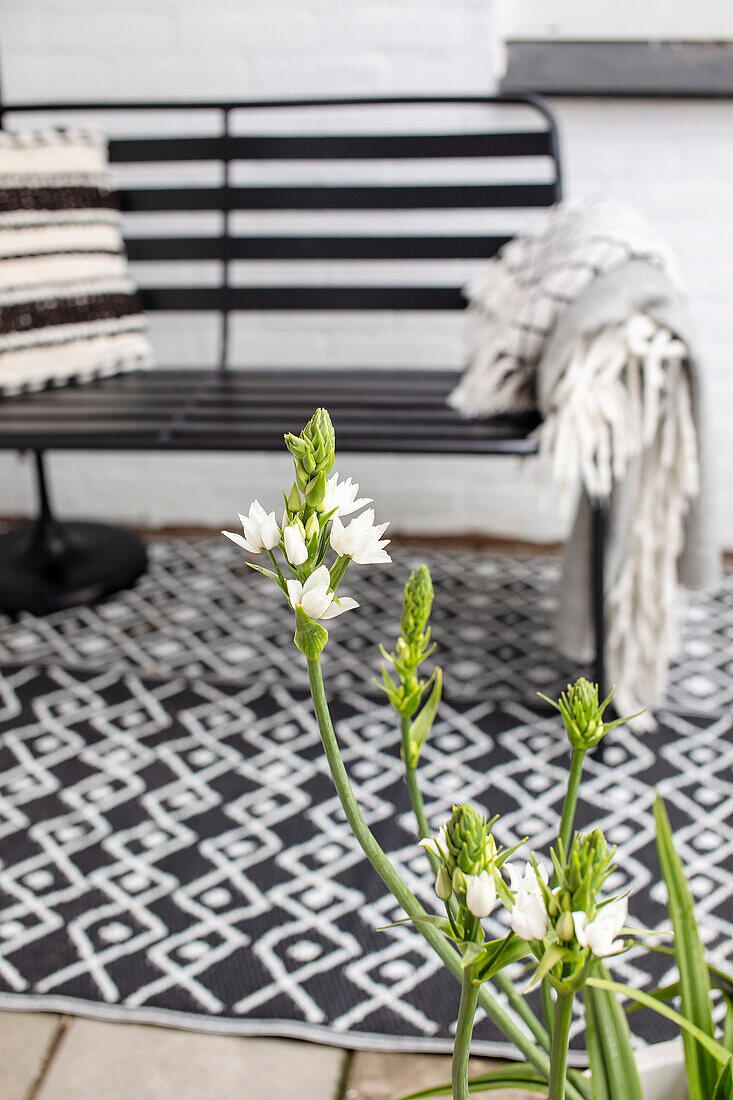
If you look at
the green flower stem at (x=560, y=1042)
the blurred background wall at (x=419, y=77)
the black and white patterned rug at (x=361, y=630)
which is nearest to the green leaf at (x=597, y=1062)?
the green flower stem at (x=560, y=1042)

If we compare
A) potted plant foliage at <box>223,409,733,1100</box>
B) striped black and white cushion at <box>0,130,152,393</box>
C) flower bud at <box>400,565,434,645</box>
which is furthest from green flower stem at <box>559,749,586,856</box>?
striped black and white cushion at <box>0,130,152,393</box>

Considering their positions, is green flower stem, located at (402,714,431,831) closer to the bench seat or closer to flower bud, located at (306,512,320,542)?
flower bud, located at (306,512,320,542)

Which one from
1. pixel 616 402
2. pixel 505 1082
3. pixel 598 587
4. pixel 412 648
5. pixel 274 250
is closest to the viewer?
pixel 412 648

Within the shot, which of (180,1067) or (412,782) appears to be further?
(180,1067)

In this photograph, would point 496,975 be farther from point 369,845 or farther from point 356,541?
point 356,541

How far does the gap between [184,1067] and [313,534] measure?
2.66 ft

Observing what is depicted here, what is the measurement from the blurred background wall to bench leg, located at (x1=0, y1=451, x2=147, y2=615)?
0.45m

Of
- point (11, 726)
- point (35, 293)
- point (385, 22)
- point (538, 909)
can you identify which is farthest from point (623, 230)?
point (538, 909)

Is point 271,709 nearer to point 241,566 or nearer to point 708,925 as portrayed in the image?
point 241,566

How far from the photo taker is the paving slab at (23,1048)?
1041 mm

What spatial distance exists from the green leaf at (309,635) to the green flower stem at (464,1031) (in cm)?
15

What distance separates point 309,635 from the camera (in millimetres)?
462

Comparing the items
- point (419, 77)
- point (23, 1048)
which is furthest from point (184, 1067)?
point (419, 77)

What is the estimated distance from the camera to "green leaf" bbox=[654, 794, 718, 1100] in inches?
23.4
